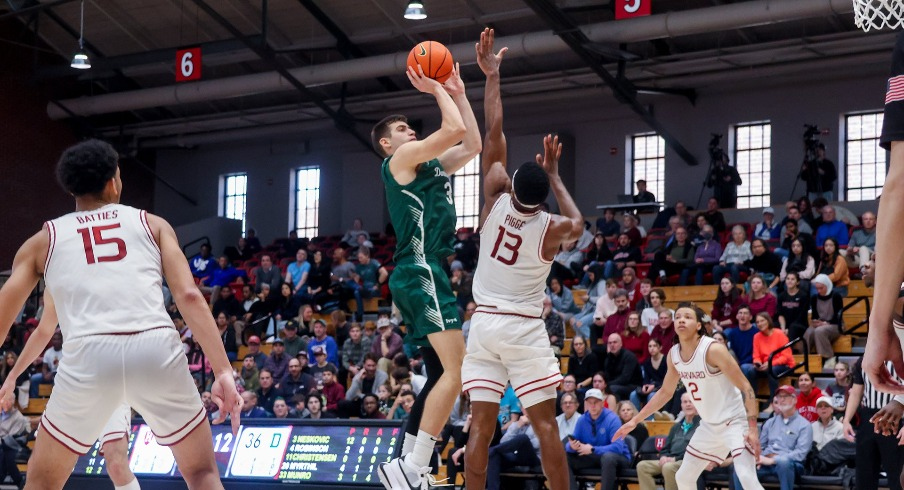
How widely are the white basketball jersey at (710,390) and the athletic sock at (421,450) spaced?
3.66 meters

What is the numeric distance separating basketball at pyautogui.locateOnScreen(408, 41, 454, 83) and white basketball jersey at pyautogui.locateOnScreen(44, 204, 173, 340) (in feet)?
6.96

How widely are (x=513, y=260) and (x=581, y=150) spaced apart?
19431mm

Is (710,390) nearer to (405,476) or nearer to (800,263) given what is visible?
(405,476)

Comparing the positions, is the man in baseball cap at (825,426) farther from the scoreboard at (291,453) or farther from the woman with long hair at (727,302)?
the scoreboard at (291,453)

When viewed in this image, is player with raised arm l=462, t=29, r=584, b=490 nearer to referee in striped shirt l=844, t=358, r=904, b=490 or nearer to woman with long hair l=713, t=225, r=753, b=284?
referee in striped shirt l=844, t=358, r=904, b=490

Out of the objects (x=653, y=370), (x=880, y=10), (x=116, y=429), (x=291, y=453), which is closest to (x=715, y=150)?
(x=653, y=370)

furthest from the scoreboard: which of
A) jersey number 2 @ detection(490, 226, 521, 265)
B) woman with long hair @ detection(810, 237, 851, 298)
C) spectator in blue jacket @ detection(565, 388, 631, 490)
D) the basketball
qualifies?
woman with long hair @ detection(810, 237, 851, 298)

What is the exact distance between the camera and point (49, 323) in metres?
5.30

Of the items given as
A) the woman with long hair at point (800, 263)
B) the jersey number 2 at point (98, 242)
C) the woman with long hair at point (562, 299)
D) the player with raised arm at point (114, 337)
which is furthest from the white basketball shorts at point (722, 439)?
the woman with long hair at point (562, 299)

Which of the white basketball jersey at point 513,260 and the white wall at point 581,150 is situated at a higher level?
the white wall at point 581,150

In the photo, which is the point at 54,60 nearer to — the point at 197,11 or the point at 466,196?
the point at 197,11

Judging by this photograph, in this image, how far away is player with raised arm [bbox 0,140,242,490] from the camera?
4.39 meters

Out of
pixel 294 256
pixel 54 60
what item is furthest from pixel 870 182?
pixel 54 60

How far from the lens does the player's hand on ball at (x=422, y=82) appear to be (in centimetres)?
600
